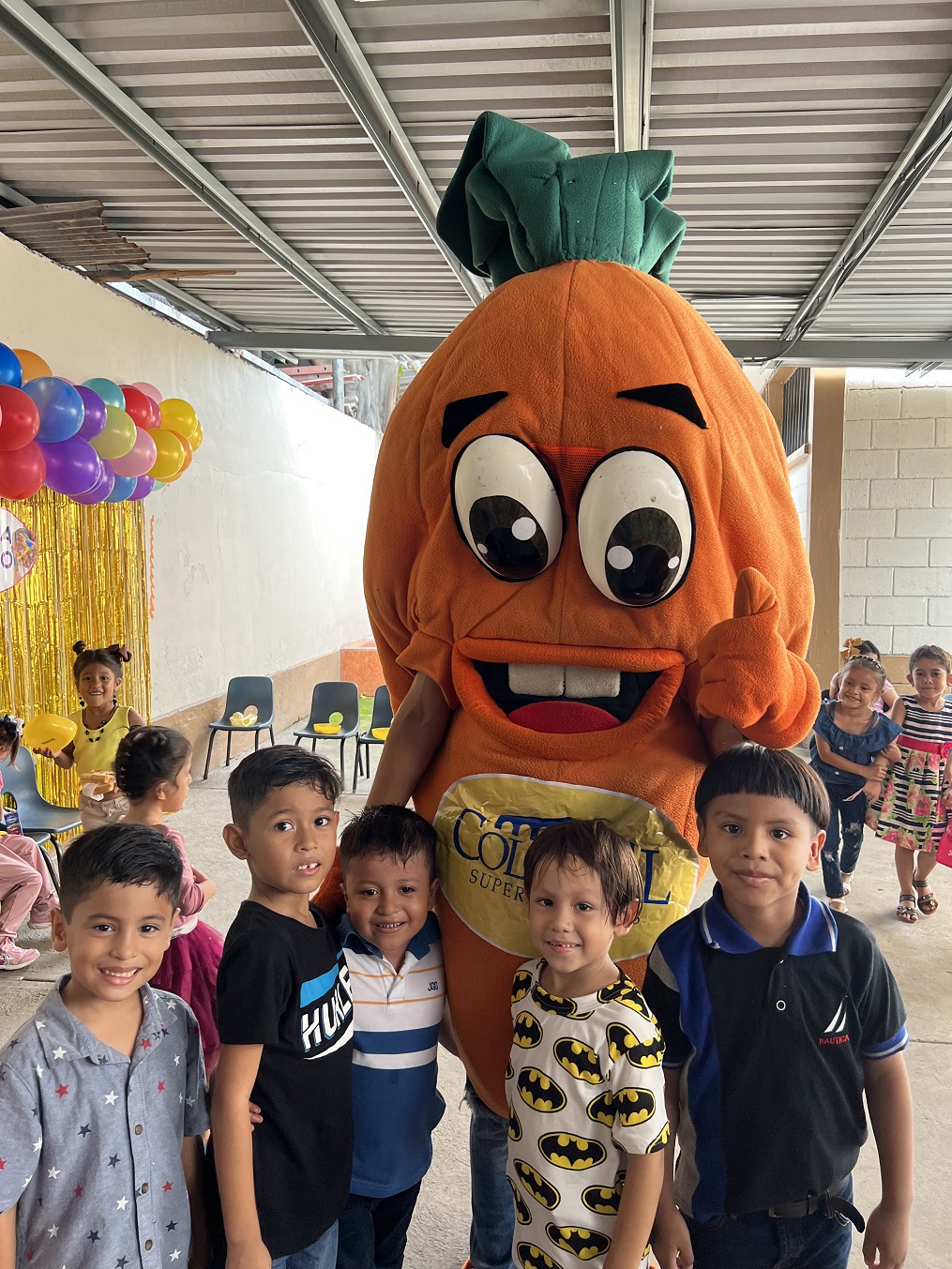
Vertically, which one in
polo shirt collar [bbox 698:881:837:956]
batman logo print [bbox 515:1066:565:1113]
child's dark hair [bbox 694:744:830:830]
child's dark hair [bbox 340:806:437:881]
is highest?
child's dark hair [bbox 694:744:830:830]

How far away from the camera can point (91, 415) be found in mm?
3949

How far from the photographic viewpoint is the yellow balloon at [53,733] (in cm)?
377

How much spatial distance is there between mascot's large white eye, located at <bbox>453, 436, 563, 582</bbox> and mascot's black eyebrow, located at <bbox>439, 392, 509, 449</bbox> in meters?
0.06

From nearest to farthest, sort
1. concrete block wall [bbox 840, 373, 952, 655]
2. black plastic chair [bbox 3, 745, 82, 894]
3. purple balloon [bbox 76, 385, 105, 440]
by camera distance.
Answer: black plastic chair [bbox 3, 745, 82, 894] < purple balloon [bbox 76, 385, 105, 440] < concrete block wall [bbox 840, 373, 952, 655]

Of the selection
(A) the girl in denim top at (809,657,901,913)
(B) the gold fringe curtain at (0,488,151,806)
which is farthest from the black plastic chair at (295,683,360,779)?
(A) the girl in denim top at (809,657,901,913)

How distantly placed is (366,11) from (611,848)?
2686 millimetres

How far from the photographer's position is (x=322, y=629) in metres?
8.81

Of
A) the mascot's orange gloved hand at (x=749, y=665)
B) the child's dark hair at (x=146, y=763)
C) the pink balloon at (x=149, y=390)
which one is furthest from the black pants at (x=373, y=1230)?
the pink balloon at (x=149, y=390)

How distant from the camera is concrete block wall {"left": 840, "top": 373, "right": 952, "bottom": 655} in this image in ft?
22.9

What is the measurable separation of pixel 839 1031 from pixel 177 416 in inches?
181

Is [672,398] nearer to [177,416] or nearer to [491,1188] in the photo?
[491,1188]

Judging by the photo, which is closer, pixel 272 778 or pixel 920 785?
pixel 272 778

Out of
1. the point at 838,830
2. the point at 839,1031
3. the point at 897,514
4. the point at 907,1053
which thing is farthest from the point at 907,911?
the point at 897,514

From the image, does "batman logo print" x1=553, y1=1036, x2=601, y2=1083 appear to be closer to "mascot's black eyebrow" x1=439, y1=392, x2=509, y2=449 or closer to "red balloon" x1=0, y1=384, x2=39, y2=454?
"mascot's black eyebrow" x1=439, y1=392, x2=509, y2=449
